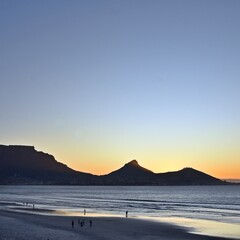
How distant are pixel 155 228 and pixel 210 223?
10.0 meters

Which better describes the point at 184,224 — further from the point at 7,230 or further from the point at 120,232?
the point at 7,230

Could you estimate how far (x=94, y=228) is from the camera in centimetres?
5266

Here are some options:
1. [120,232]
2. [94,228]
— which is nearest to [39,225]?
[94,228]

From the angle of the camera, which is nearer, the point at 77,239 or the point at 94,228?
the point at 77,239

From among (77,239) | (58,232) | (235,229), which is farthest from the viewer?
(235,229)

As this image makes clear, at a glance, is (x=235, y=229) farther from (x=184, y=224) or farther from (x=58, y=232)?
(x=58, y=232)

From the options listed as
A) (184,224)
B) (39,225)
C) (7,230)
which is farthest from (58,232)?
(184,224)

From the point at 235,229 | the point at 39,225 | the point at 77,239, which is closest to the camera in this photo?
the point at 77,239

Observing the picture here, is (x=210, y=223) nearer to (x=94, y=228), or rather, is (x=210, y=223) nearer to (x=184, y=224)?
(x=184, y=224)

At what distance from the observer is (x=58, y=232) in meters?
47.8

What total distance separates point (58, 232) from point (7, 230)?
228 inches

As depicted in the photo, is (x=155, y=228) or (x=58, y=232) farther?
(x=155, y=228)

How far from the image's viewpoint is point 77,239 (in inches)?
1647

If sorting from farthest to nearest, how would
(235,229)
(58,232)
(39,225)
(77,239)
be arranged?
1. (39,225)
2. (235,229)
3. (58,232)
4. (77,239)
